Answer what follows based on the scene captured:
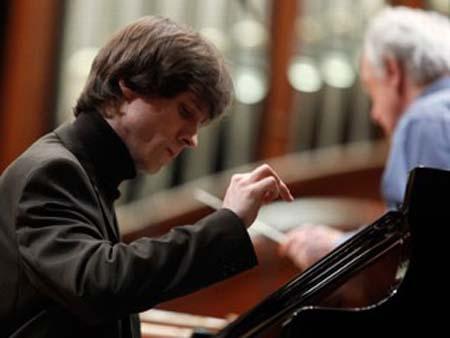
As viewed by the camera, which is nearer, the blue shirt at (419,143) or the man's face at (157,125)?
the man's face at (157,125)

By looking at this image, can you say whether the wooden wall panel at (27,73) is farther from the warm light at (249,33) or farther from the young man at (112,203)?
the young man at (112,203)

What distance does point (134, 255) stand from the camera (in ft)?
5.54

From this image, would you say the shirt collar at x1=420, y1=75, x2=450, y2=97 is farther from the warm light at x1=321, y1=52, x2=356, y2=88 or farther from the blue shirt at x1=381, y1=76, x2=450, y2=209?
the warm light at x1=321, y1=52, x2=356, y2=88

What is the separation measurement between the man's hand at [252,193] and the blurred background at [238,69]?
260 cm

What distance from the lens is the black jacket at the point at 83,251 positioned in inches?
65.9

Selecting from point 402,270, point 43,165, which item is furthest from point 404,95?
point 43,165

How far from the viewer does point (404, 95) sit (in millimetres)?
3260

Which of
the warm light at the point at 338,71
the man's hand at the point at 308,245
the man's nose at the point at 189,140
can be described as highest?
the man's nose at the point at 189,140

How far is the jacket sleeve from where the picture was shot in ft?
5.47

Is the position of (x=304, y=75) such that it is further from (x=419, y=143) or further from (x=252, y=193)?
(x=252, y=193)

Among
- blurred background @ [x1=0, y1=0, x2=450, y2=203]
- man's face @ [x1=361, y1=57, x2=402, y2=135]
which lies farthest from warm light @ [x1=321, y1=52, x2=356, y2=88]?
man's face @ [x1=361, y1=57, x2=402, y2=135]

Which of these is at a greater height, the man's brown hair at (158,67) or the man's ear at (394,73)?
the man's brown hair at (158,67)

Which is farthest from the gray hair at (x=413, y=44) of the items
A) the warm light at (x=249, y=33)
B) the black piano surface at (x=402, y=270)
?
the warm light at (x=249, y=33)

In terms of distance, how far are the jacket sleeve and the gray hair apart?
156 centimetres
